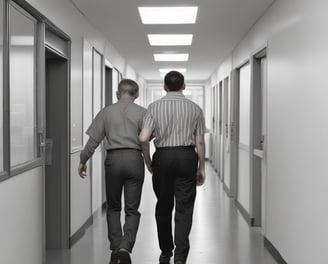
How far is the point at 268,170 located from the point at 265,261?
100 cm

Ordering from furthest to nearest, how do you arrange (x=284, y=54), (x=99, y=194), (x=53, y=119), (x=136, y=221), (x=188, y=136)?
(x=99, y=194), (x=53, y=119), (x=284, y=54), (x=136, y=221), (x=188, y=136)

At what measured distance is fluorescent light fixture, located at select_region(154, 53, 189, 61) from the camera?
9.46m

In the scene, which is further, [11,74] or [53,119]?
[53,119]

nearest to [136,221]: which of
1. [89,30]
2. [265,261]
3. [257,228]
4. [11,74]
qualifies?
[265,261]

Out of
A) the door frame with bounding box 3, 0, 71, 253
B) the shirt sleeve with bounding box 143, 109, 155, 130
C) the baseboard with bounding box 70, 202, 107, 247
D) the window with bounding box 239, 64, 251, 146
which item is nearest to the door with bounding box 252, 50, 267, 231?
the window with bounding box 239, 64, 251, 146

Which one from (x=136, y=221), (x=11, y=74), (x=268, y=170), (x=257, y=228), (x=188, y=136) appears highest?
(x=11, y=74)

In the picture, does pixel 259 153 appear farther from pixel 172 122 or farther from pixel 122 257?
pixel 122 257

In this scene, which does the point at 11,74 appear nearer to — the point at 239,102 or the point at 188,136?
the point at 188,136

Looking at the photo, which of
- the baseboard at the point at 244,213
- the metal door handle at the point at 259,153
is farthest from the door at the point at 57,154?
the baseboard at the point at 244,213

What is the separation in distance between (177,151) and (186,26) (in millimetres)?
3046

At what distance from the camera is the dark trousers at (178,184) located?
3.72 metres

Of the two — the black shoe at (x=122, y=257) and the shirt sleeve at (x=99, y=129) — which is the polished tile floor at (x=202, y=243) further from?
the shirt sleeve at (x=99, y=129)

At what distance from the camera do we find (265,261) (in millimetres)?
4387

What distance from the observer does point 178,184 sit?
3785 millimetres
